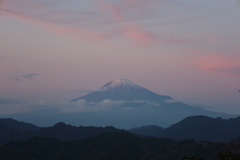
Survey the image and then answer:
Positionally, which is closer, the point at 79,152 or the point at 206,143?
the point at 206,143

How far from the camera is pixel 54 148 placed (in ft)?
528

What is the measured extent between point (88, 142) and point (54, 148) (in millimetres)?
Answer: 16317

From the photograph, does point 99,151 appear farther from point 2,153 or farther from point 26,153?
point 2,153

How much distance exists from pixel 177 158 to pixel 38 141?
70.6 m

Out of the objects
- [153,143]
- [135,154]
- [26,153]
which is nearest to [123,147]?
[135,154]

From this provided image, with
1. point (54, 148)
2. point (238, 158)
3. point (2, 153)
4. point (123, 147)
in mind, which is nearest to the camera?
point (238, 158)

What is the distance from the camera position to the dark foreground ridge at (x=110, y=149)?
131375mm

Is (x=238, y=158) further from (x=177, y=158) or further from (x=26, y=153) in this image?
(x=26, y=153)

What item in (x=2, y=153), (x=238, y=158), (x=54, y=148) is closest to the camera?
(x=238, y=158)

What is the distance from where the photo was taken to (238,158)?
163 feet

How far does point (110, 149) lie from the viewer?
147250 mm

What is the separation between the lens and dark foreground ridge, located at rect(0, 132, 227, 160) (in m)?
131

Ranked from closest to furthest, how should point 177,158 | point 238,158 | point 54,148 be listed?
point 238,158
point 177,158
point 54,148

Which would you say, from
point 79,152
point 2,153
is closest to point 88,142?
point 79,152
